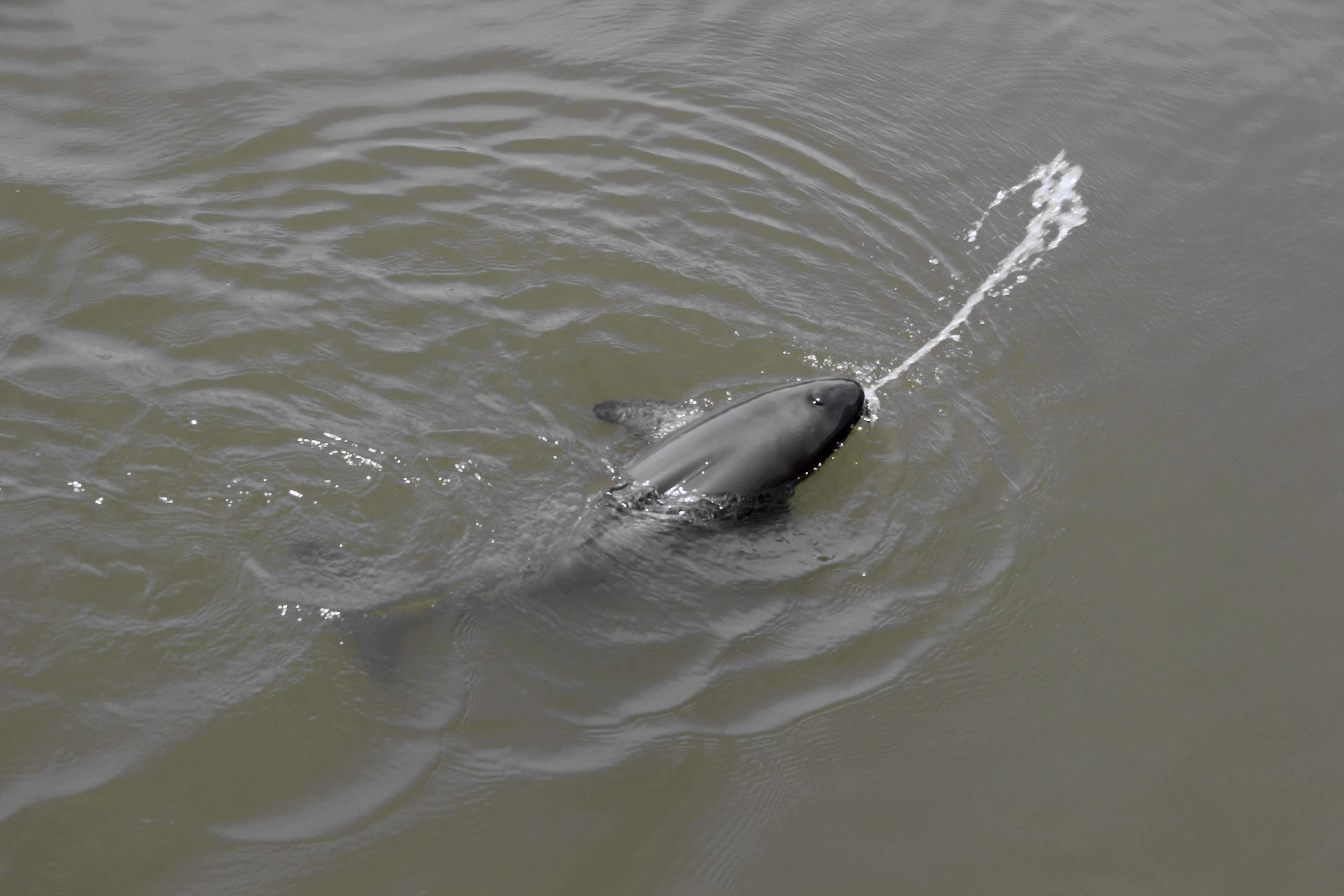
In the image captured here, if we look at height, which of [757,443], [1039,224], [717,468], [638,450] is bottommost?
[638,450]

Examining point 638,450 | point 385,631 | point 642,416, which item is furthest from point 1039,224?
point 385,631

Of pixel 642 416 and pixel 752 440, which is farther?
pixel 642 416

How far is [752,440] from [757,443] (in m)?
0.04

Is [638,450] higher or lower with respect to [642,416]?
lower

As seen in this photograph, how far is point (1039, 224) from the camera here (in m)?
8.42

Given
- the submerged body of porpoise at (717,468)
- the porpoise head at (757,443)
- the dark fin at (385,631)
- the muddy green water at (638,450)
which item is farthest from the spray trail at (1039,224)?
the dark fin at (385,631)

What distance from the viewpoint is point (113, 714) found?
17.1 feet

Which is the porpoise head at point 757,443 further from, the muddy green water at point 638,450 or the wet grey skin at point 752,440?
the muddy green water at point 638,450

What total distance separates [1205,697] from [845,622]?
2.04 meters

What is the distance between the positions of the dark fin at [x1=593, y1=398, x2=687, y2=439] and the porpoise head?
20 cm

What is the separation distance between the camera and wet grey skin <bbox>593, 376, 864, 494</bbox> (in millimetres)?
6145

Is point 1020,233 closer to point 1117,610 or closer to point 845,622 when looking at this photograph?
point 1117,610

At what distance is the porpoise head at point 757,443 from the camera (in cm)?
614

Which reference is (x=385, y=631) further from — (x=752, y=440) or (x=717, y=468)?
(x=752, y=440)
